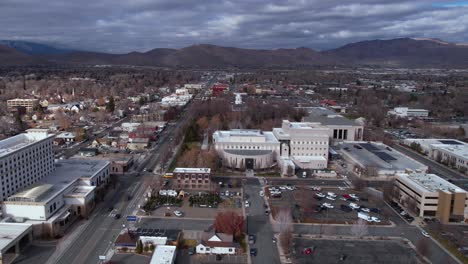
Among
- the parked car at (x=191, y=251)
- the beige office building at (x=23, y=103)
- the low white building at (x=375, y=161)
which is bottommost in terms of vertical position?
the parked car at (x=191, y=251)

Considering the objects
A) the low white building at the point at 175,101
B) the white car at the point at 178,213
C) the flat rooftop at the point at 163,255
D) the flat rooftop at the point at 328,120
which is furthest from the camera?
the low white building at the point at 175,101

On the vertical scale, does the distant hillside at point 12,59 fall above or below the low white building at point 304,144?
above

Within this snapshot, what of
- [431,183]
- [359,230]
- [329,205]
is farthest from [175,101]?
[359,230]

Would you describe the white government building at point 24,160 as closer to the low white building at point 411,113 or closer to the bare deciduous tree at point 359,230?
the bare deciduous tree at point 359,230

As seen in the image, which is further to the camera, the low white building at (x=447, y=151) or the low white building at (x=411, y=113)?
the low white building at (x=411, y=113)

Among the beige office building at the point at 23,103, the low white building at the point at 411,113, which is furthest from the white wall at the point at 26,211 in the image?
the low white building at the point at 411,113

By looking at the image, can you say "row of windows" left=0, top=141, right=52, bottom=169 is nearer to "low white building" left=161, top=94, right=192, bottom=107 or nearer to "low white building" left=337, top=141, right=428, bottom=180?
"low white building" left=337, top=141, right=428, bottom=180

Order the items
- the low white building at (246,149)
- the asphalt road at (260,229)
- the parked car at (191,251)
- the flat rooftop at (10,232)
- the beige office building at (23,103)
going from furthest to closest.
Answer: the beige office building at (23,103) → the low white building at (246,149) → the parked car at (191,251) → the asphalt road at (260,229) → the flat rooftop at (10,232)
